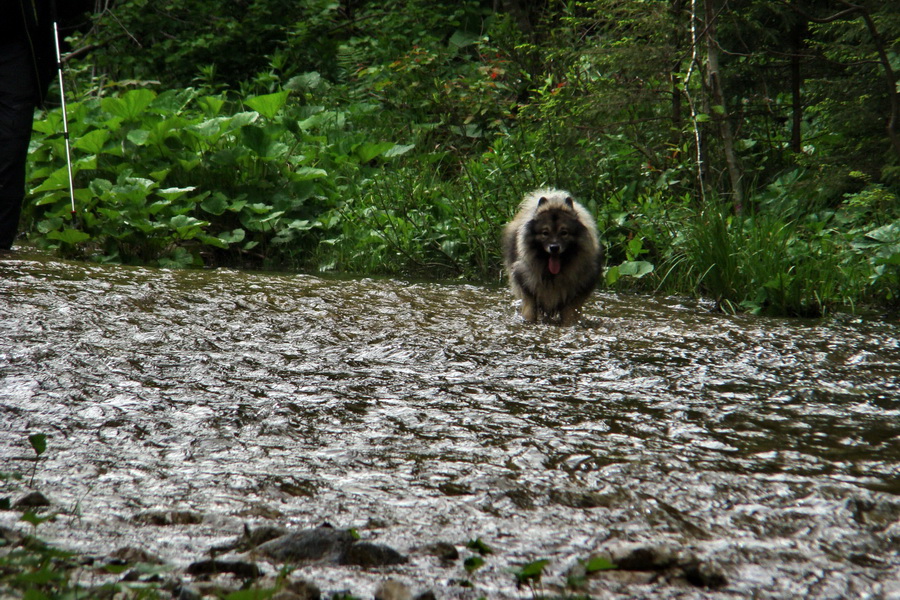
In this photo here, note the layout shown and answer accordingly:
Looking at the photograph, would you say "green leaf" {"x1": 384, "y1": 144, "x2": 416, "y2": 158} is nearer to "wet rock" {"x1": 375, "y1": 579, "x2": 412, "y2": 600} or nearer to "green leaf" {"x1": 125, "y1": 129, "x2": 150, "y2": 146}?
"green leaf" {"x1": 125, "y1": 129, "x2": 150, "y2": 146}

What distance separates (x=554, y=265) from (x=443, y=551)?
427cm

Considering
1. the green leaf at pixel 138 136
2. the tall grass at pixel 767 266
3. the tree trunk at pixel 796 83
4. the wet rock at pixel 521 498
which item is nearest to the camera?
the wet rock at pixel 521 498

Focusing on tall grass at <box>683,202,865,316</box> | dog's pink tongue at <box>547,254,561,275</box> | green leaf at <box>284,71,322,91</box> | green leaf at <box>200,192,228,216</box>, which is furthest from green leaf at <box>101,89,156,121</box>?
tall grass at <box>683,202,865,316</box>

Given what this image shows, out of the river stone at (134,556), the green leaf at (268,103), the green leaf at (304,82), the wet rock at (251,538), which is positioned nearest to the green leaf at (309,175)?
the green leaf at (268,103)

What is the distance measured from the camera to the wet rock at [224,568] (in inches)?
76.1

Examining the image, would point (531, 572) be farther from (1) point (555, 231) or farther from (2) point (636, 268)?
(2) point (636, 268)

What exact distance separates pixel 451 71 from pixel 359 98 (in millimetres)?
1480

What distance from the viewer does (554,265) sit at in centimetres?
620

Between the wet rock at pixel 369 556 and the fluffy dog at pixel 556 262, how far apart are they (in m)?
4.27

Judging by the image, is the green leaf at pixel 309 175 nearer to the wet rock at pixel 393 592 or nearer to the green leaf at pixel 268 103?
the green leaf at pixel 268 103

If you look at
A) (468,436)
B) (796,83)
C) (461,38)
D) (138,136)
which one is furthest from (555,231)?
(461,38)

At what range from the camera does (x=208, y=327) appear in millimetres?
4855

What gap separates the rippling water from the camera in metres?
2.16

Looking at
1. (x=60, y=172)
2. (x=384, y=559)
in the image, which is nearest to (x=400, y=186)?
(x=60, y=172)
